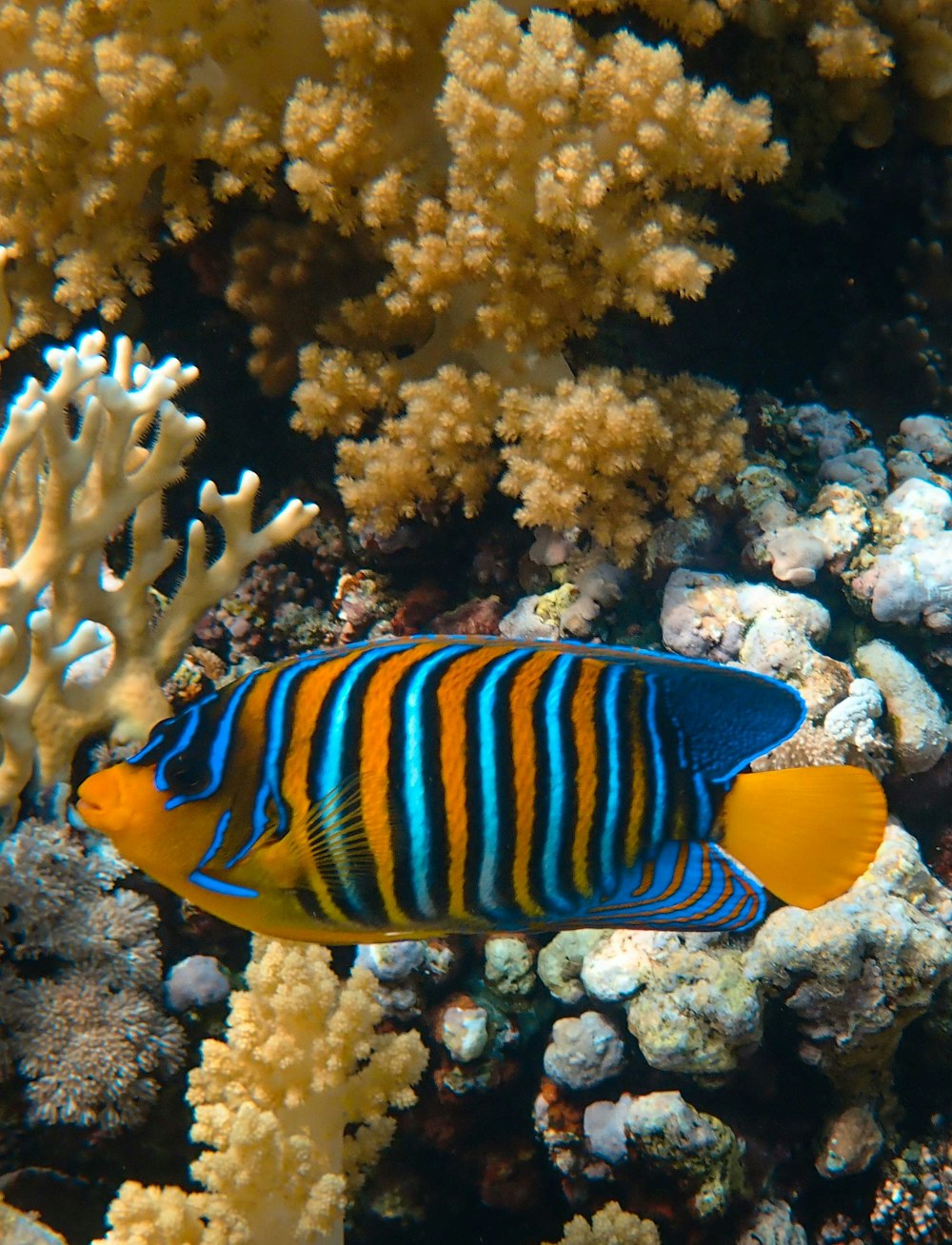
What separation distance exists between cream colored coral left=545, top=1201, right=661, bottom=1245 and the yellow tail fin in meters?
1.70

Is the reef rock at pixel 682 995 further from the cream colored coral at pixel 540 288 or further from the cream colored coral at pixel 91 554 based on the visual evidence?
the cream colored coral at pixel 91 554

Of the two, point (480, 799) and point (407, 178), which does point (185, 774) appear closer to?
point (480, 799)

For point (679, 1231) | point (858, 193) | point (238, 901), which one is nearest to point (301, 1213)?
point (679, 1231)

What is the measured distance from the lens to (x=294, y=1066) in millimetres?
2355

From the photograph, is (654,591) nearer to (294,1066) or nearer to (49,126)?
(294,1066)

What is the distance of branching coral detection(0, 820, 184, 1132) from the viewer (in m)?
2.37

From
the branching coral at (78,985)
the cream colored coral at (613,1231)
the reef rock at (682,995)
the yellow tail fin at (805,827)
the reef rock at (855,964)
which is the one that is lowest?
the cream colored coral at (613,1231)

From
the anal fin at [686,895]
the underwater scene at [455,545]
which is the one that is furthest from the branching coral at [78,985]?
the anal fin at [686,895]

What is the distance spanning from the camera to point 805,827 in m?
1.32

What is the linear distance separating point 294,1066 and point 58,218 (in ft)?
10.0

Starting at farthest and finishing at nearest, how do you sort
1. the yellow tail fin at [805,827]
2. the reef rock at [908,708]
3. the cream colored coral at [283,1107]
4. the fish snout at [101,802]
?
1. the reef rock at [908,708]
2. the cream colored coral at [283,1107]
3. the yellow tail fin at [805,827]
4. the fish snout at [101,802]

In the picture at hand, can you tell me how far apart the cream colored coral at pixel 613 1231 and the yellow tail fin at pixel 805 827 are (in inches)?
66.9

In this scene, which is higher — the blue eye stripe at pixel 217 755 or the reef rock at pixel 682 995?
the blue eye stripe at pixel 217 755

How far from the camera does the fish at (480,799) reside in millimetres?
1229
